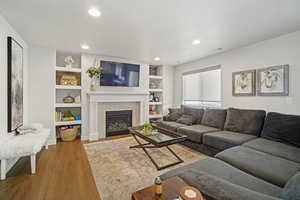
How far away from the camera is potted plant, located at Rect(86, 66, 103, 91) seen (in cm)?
397

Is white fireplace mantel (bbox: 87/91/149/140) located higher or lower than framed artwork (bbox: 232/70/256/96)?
lower

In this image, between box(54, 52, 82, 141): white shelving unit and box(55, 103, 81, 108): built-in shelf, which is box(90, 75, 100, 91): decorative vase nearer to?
box(54, 52, 82, 141): white shelving unit

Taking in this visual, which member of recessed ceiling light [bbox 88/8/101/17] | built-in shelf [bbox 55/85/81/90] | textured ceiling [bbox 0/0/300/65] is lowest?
built-in shelf [bbox 55/85/81/90]

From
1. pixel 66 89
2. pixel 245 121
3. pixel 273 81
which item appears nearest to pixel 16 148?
pixel 66 89

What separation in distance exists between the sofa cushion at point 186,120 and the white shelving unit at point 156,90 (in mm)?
1503

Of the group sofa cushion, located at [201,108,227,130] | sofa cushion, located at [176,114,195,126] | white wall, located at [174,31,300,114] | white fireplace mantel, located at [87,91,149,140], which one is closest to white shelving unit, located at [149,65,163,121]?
white fireplace mantel, located at [87,91,149,140]

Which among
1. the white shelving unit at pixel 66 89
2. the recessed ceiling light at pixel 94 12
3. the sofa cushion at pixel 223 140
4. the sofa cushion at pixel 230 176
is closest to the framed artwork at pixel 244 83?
the sofa cushion at pixel 223 140

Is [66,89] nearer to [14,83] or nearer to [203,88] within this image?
[14,83]

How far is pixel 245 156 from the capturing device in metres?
1.86

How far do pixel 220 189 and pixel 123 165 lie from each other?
192 centimetres

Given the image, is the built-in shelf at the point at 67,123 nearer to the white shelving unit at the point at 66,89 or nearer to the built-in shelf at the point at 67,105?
the white shelving unit at the point at 66,89

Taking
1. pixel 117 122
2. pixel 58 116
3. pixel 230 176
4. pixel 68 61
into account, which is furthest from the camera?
pixel 117 122

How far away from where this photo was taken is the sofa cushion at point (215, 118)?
3.38 metres

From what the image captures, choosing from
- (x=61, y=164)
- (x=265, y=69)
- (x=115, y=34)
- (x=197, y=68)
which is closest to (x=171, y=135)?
(x=61, y=164)
